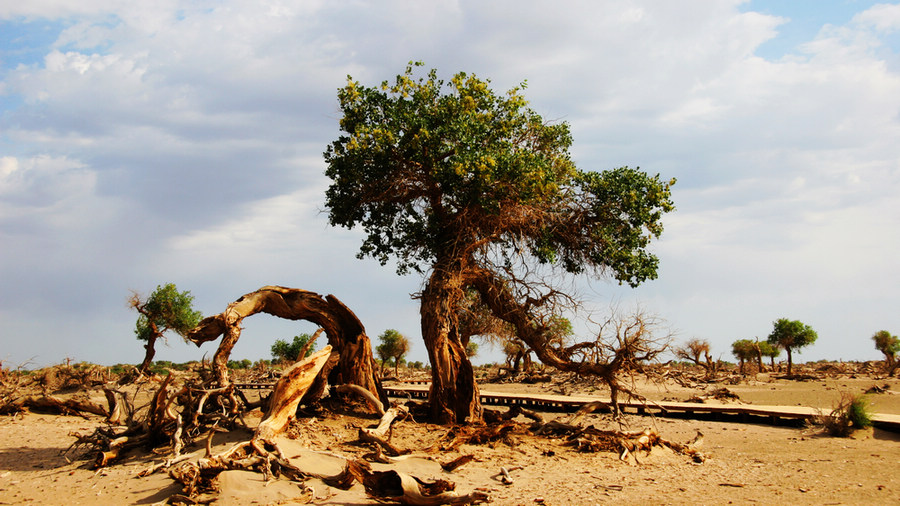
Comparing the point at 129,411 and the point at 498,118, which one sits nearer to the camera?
the point at 129,411

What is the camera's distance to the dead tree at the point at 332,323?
13.5 meters

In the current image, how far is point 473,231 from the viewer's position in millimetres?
15250

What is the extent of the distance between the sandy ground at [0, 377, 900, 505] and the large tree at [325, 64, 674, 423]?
2845mm

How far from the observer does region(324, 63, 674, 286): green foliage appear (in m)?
14.4

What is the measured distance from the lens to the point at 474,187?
46.4ft

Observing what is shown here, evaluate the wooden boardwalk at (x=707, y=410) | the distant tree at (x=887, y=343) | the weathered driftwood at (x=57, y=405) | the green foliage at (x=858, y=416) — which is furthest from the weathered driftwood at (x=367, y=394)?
the distant tree at (x=887, y=343)

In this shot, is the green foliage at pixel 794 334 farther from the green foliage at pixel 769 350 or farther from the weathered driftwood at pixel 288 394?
the weathered driftwood at pixel 288 394

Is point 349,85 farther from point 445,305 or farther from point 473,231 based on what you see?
point 445,305

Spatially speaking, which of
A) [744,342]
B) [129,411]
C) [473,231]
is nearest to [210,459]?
[129,411]

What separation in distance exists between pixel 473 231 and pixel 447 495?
7995 mm

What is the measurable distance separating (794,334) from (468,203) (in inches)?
1648

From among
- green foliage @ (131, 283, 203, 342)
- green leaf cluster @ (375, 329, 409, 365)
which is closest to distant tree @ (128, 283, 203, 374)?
green foliage @ (131, 283, 203, 342)

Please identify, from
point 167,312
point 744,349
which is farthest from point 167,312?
point 744,349

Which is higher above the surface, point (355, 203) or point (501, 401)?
point (355, 203)
